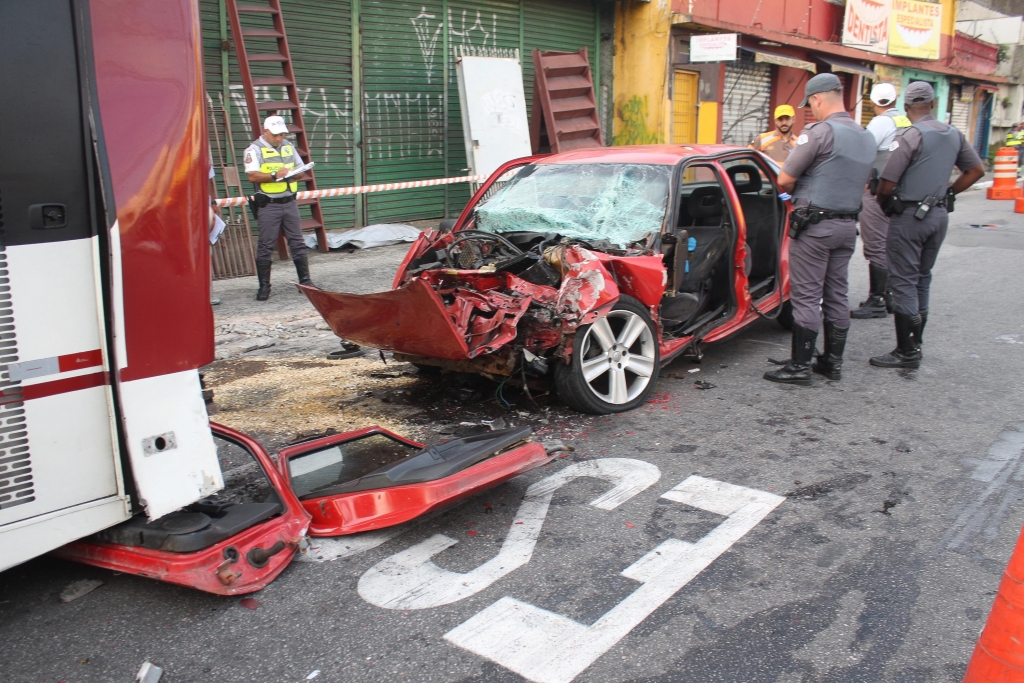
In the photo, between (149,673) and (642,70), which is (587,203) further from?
(642,70)

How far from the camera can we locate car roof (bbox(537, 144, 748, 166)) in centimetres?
542

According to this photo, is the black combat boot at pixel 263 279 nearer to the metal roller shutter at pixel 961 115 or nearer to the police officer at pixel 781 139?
the police officer at pixel 781 139

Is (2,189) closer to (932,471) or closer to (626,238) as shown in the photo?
(626,238)

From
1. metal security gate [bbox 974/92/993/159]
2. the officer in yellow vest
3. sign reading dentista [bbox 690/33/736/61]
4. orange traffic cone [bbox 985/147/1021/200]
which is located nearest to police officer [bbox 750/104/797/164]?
sign reading dentista [bbox 690/33/736/61]

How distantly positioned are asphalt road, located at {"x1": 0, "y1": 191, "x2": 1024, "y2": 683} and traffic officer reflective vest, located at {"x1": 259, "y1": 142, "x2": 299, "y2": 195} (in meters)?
5.09

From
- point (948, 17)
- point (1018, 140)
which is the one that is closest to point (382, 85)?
point (1018, 140)

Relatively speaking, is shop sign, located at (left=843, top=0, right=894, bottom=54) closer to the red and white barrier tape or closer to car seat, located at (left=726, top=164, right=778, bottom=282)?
the red and white barrier tape

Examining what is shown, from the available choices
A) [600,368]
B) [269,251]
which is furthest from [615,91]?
[600,368]

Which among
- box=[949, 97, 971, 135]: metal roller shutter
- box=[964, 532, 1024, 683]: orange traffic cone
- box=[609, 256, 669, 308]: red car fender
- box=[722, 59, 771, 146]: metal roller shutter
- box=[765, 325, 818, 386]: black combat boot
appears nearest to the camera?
box=[964, 532, 1024, 683]: orange traffic cone

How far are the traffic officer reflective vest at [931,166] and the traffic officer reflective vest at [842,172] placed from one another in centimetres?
53

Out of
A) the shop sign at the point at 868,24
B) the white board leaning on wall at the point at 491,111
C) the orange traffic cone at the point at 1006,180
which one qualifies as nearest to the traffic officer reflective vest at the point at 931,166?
the white board leaning on wall at the point at 491,111

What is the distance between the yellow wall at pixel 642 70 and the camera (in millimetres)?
15414

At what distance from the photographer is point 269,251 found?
826 cm

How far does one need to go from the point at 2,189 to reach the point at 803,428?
393cm
